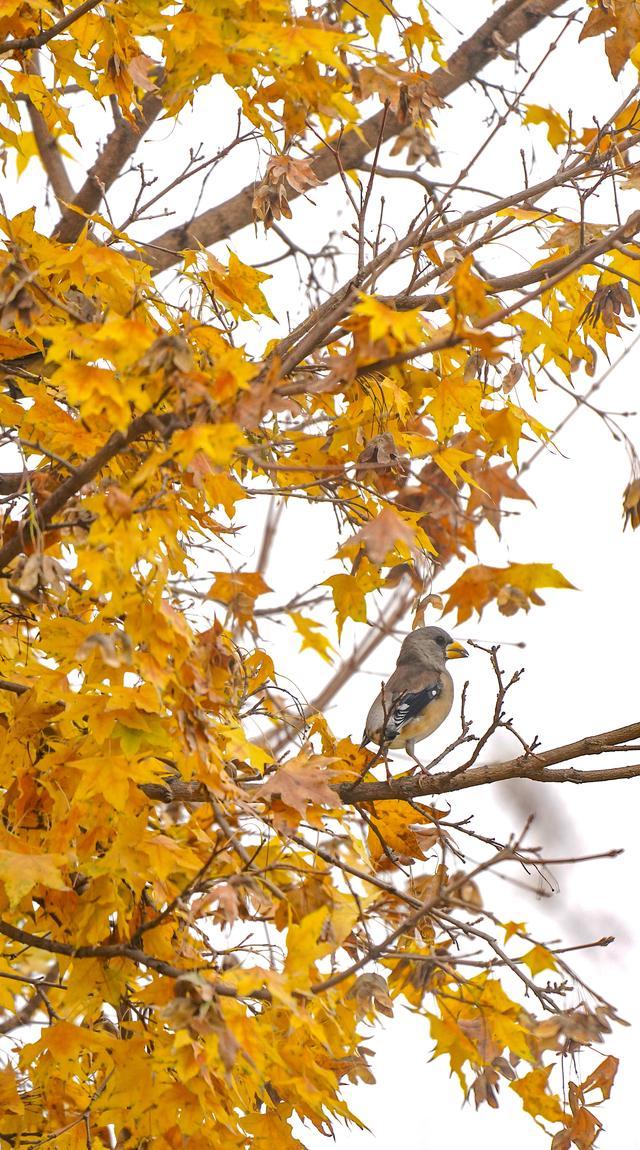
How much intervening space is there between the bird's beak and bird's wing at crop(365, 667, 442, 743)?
13 cm

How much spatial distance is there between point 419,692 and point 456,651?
1.11 feet

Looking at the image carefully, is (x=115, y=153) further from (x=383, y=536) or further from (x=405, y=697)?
(x=383, y=536)

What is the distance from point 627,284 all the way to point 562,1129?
231 cm

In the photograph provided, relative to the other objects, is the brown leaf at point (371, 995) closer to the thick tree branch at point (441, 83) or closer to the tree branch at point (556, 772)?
the tree branch at point (556, 772)

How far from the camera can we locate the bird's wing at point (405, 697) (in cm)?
505

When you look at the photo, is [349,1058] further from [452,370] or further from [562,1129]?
[452,370]

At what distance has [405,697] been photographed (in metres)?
5.31

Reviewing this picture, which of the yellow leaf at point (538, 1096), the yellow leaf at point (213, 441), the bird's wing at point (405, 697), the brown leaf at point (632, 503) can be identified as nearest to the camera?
the yellow leaf at point (213, 441)

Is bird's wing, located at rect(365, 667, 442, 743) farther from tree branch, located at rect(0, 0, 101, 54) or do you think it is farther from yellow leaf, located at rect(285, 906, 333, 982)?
tree branch, located at rect(0, 0, 101, 54)

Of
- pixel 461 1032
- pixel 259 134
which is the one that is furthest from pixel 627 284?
pixel 461 1032

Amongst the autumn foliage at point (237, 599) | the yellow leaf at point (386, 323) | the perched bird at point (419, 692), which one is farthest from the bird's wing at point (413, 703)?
the yellow leaf at point (386, 323)

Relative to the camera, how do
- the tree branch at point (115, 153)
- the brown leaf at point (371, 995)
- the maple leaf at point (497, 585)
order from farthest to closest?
the tree branch at point (115, 153)
the brown leaf at point (371, 995)
the maple leaf at point (497, 585)

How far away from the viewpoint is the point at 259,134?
11.7 ft

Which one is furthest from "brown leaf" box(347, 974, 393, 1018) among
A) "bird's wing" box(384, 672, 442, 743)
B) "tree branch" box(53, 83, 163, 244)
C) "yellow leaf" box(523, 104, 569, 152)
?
"tree branch" box(53, 83, 163, 244)
